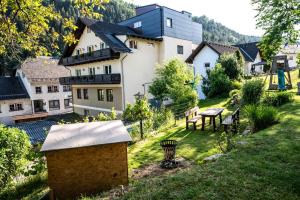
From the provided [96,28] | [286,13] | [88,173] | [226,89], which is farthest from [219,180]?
[96,28]

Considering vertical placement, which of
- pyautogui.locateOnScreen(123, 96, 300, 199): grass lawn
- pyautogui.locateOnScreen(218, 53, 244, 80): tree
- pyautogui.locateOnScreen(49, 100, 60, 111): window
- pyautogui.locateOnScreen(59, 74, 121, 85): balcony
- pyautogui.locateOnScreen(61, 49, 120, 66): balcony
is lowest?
pyautogui.locateOnScreen(49, 100, 60, 111): window

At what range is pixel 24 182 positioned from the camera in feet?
28.5

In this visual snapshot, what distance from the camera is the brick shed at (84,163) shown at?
6.98 metres

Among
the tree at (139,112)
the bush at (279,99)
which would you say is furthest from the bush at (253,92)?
the tree at (139,112)

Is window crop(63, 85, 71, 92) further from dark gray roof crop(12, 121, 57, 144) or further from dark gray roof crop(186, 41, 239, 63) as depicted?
dark gray roof crop(186, 41, 239, 63)

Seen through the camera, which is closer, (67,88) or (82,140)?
(82,140)

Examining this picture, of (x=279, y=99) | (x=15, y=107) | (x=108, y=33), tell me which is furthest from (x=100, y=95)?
(x=279, y=99)

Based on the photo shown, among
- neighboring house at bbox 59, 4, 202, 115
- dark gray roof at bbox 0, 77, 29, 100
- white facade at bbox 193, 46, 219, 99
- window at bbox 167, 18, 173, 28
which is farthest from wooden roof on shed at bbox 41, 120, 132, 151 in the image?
dark gray roof at bbox 0, 77, 29, 100

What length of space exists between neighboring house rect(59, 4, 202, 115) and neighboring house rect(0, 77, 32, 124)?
9310mm

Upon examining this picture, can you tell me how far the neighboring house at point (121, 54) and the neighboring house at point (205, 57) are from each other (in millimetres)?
1650

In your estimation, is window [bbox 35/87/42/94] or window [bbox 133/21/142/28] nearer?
window [bbox 133/21/142/28]

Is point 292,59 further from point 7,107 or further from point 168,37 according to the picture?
point 7,107

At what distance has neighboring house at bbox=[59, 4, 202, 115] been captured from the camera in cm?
2439

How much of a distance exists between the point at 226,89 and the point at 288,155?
62.3 feet
